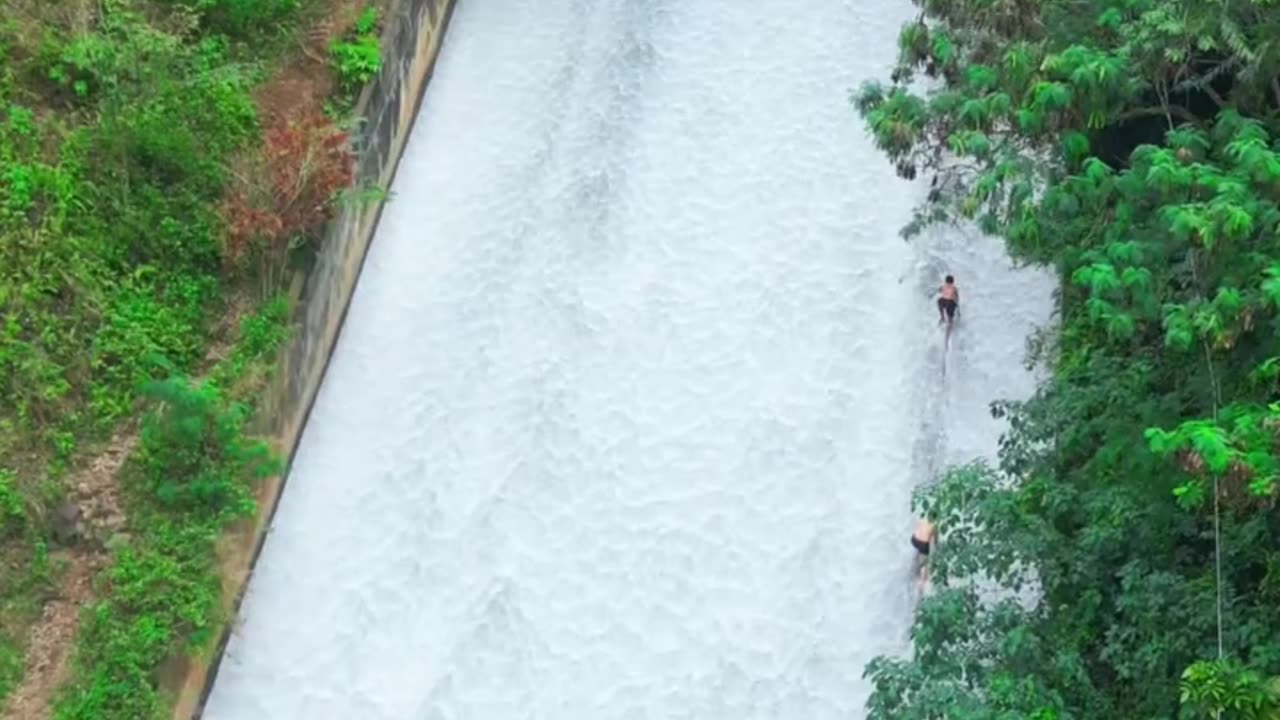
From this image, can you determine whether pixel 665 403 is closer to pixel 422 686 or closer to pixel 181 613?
pixel 422 686

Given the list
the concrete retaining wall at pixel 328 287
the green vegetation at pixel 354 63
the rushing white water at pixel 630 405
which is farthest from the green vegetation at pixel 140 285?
the rushing white water at pixel 630 405

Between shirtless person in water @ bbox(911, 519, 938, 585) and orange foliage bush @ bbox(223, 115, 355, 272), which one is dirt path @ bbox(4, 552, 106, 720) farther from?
shirtless person in water @ bbox(911, 519, 938, 585)

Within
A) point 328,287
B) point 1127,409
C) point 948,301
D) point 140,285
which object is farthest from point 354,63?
point 1127,409

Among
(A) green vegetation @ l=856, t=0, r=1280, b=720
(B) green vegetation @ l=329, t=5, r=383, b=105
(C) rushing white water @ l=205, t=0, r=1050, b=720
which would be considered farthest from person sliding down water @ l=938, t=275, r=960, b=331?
(B) green vegetation @ l=329, t=5, r=383, b=105

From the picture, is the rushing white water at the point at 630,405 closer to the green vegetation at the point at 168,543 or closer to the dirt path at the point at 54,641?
the green vegetation at the point at 168,543

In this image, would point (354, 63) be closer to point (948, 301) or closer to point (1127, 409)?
point (948, 301)
